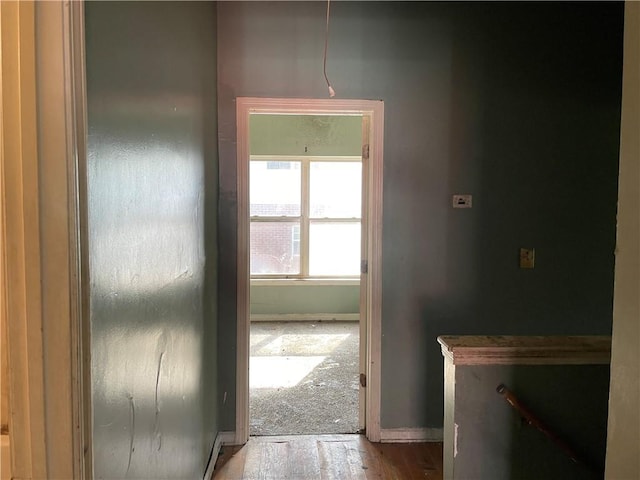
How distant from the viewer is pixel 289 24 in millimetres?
2420

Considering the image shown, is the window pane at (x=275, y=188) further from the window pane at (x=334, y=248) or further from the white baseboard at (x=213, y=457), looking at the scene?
the white baseboard at (x=213, y=457)

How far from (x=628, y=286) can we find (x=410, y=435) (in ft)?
6.80

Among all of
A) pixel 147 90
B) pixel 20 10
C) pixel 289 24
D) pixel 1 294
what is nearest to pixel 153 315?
pixel 1 294

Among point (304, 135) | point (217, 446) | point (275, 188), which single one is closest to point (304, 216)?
point (275, 188)

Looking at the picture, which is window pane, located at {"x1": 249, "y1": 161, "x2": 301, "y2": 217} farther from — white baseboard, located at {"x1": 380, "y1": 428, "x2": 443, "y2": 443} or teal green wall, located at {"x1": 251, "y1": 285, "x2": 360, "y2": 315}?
white baseboard, located at {"x1": 380, "y1": 428, "x2": 443, "y2": 443}

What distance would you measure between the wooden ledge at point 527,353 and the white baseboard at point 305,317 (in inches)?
160

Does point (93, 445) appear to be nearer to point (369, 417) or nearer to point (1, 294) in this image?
point (1, 294)

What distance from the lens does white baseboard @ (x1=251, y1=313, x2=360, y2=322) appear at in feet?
17.7

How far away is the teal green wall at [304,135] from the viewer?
523 cm

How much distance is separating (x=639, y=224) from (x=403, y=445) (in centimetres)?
215

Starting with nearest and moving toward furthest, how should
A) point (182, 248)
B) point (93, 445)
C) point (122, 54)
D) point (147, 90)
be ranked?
1. point (93, 445)
2. point (122, 54)
3. point (147, 90)
4. point (182, 248)

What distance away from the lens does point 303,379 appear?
3.47 meters

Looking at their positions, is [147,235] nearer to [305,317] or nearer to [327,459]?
[327,459]

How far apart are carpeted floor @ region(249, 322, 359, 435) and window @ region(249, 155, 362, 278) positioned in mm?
829
